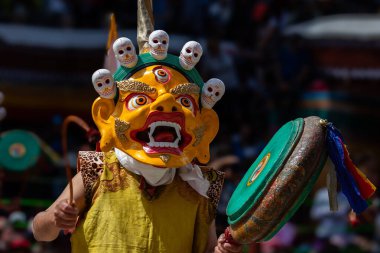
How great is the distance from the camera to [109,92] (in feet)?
18.8

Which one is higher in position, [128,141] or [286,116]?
[128,141]

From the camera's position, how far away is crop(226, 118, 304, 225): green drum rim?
5316mm

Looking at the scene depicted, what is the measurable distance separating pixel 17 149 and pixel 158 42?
2920 millimetres

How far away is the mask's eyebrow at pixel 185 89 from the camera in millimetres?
5727

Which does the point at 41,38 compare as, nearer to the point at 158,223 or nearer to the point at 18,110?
the point at 18,110

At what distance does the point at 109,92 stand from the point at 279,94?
6075mm

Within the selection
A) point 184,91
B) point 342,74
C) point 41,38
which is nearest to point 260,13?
point 342,74

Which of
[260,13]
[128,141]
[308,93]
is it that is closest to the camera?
[128,141]

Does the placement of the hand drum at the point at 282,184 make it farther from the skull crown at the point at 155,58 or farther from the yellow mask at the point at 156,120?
the skull crown at the point at 155,58

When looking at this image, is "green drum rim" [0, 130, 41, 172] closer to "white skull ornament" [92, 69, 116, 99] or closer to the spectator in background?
"white skull ornament" [92, 69, 116, 99]

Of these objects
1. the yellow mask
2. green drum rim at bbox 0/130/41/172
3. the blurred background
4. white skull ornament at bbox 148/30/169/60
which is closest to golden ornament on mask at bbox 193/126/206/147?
the yellow mask

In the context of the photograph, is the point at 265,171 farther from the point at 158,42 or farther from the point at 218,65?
the point at 218,65

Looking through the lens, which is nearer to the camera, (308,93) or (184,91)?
(184,91)

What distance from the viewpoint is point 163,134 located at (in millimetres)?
5664
